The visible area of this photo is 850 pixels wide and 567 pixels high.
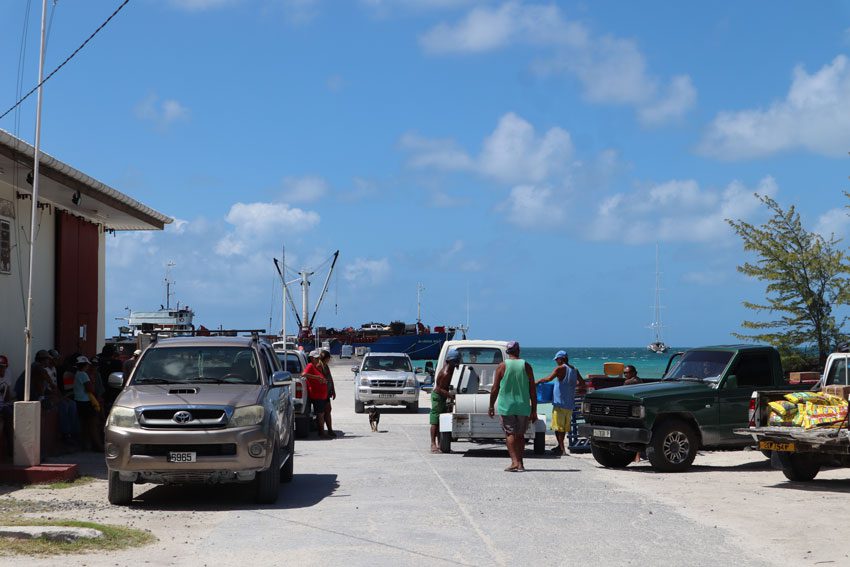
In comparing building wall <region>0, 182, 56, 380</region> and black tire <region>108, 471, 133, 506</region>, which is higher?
building wall <region>0, 182, 56, 380</region>

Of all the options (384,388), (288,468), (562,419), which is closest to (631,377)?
(562,419)

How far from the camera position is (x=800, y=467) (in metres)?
14.8

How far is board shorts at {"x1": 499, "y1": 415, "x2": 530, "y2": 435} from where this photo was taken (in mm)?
15930

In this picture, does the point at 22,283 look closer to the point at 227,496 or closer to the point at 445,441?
the point at 445,441

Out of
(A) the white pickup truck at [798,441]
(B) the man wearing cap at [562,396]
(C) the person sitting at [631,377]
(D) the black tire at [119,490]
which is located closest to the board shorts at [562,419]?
(B) the man wearing cap at [562,396]

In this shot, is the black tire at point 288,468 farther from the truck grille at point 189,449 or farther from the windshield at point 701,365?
the windshield at point 701,365

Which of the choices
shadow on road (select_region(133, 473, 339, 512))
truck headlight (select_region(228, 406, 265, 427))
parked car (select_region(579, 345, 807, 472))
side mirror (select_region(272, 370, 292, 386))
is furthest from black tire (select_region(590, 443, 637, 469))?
truck headlight (select_region(228, 406, 265, 427))

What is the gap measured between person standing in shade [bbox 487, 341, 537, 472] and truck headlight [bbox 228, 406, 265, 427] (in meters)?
4.89

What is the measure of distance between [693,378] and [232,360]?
8002 millimetres

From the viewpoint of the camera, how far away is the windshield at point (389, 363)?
34281 millimetres

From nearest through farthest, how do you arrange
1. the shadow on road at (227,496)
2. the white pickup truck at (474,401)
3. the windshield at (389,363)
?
the shadow on road at (227,496)
the white pickup truck at (474,401)
the windshield at (389,363)

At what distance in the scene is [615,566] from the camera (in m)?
8.73

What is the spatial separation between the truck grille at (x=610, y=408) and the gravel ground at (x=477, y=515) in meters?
0.88

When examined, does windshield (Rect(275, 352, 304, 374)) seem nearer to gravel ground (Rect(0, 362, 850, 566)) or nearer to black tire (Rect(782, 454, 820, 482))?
gravel ground (Rect(0, 362, 850, 566))
